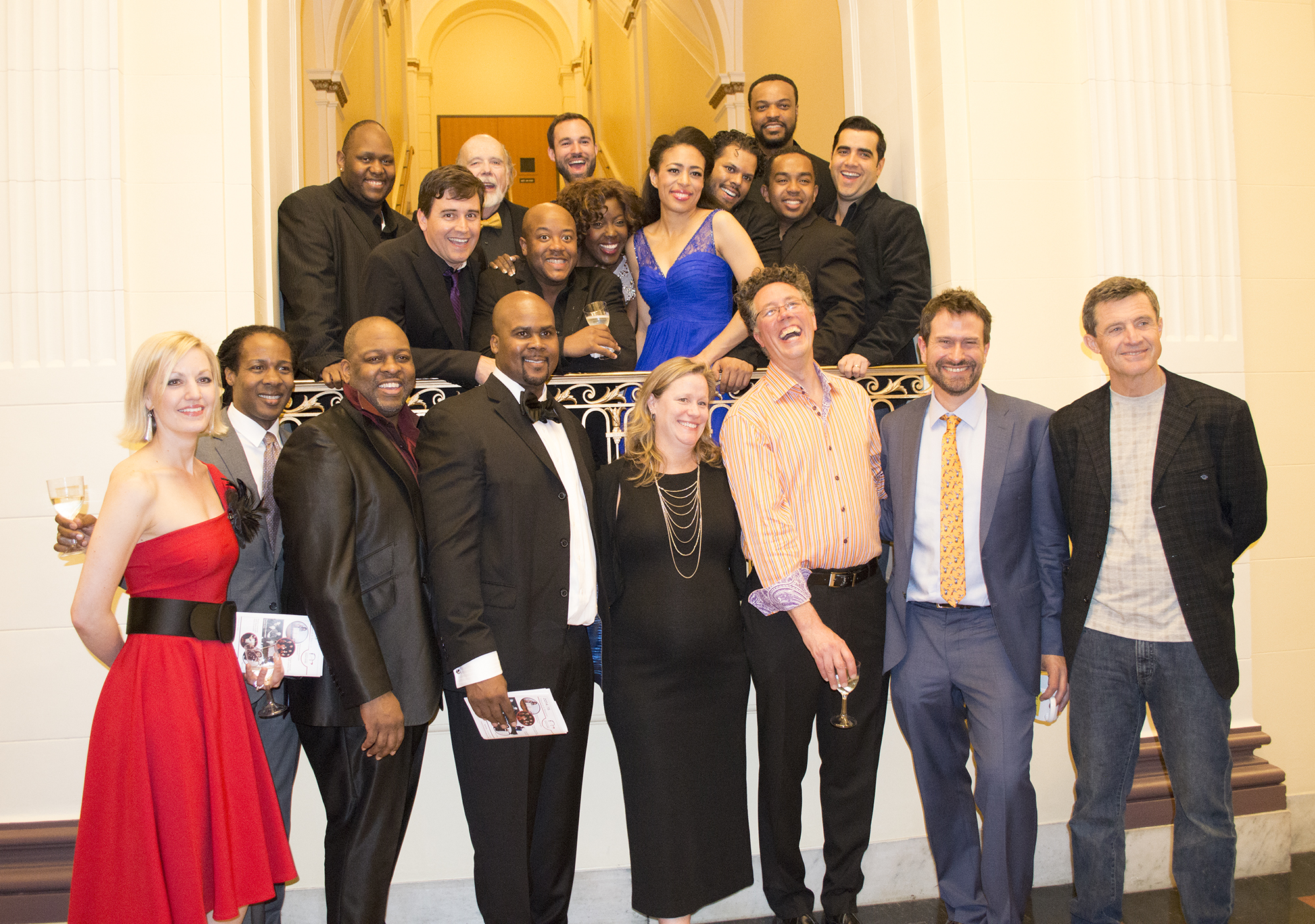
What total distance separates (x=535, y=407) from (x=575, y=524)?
386mm

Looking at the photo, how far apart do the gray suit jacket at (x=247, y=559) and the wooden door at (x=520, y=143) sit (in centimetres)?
1269

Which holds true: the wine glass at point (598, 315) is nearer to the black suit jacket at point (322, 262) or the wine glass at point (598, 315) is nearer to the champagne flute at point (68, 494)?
the black suit jacket at point (322, 262)

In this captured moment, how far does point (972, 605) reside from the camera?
301 centimetres

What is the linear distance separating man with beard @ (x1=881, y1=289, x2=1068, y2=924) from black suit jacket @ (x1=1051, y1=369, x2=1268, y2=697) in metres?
0.11

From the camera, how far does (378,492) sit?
8.76 ft

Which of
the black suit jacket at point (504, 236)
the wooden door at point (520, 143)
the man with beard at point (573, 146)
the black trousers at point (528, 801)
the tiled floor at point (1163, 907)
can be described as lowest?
the tiled floor at point (1163, 907)

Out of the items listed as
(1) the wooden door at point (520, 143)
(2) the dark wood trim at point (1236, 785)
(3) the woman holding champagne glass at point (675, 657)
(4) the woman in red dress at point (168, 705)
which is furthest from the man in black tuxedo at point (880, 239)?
(1) the wooden door at point (520, 143)

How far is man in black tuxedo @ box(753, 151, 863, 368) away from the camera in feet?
12.4

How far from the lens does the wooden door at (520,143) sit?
15039mm


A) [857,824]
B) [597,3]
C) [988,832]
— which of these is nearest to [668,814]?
[857,824]

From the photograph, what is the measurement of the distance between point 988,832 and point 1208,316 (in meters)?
2.52

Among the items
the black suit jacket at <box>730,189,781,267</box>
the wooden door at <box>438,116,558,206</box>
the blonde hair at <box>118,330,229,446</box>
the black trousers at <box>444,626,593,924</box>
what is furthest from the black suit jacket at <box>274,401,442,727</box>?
the wooden door at <box>438,116,558,206</box>

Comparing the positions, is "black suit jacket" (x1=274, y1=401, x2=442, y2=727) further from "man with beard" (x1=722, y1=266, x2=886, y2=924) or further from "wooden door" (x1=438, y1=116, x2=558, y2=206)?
"wooden door" (x1=438, y1=116, x2=558, y2=206)

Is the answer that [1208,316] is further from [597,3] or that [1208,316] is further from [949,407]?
[597,3]
